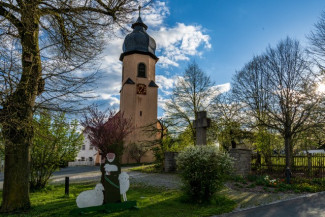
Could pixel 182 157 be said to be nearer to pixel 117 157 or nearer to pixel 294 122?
pixel 117 157

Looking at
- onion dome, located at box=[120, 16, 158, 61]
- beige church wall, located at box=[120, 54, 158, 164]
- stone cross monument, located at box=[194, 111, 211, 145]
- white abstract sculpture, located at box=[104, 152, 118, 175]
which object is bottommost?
white abstract sculpture, located at box=[104, 152, 118, 175]

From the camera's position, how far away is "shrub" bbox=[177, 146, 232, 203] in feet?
23.8

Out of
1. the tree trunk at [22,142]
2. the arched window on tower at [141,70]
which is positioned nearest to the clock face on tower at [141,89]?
the arched window on tower at [141,70]

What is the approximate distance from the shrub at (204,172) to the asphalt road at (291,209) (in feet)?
3.97

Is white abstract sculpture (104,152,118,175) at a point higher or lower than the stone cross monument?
lower

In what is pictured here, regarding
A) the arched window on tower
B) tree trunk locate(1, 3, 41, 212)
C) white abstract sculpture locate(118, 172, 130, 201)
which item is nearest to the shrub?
white abstract sculpture locate(118, 172, 130, 201)

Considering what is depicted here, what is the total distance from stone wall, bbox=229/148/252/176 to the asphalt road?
4930 millimetres

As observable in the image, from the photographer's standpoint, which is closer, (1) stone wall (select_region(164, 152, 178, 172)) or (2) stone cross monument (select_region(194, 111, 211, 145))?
(2) stone cross monument (select_region(194, 111, 211, 145))

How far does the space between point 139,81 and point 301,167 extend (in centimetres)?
2433

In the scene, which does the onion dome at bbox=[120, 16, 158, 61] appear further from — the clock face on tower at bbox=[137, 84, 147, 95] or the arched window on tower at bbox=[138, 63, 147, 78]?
the clock face on tower at bbox=[137, 84, 147, 95]

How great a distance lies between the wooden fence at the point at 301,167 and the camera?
13.0 m

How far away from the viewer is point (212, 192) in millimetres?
7301

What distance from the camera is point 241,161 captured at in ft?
42.7

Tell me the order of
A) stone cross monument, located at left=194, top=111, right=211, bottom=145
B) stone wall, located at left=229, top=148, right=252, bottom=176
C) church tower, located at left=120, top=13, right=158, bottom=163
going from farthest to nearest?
church tower, located at left=120, top=13, right=158, bottom=163, stone wall, located at left=229, top=148, right=252, bottom=176, stone cross monument, located at left=194, top=111, right=211, bottom=145
